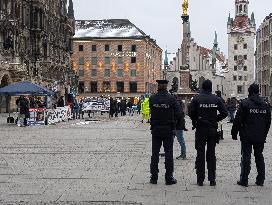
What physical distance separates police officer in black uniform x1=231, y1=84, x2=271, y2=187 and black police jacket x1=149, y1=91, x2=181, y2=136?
116 centimetres

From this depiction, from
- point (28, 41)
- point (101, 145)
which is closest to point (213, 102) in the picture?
point (101, 145)

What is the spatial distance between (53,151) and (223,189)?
7.84 metres

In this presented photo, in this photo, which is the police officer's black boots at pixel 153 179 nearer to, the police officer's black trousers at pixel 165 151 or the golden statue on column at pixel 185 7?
the police officer's black trousers at pixel 165 151

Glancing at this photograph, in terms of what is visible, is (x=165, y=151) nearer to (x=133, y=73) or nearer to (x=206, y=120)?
(x=206, y=120)

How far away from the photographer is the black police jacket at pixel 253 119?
10922mm

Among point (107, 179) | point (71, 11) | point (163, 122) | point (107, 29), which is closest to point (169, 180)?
point (163, 122)

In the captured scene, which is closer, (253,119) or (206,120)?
(253,119)

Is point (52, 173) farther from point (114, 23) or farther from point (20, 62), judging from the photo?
point (114, 23)

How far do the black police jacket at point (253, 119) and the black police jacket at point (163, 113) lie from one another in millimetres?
1173

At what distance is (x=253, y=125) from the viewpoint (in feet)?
35.9

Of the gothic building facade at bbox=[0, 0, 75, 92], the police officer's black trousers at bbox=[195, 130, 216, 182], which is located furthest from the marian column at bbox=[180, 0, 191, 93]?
the police officer's black trousers at bbox=[195, 130, 216, 182]

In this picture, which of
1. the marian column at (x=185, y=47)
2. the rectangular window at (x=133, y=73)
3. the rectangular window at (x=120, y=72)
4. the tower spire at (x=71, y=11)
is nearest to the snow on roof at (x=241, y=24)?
the rectangular window at (x=133, y=73)

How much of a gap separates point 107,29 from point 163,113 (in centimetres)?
10550

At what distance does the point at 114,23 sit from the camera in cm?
11719
